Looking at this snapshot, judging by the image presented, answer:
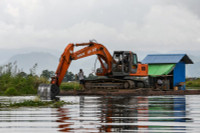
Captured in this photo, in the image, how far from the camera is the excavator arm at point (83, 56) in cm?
2984

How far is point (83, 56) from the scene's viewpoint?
31828 millimetres

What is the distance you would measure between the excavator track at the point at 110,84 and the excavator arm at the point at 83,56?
1098mm

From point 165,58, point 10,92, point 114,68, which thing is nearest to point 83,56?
point 114,68

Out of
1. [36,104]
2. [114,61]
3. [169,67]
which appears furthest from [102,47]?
[36,104]

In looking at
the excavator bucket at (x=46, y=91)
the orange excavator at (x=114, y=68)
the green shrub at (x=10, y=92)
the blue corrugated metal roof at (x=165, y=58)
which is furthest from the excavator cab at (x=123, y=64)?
the blue corrugated metal roof at (x=165, y=58)

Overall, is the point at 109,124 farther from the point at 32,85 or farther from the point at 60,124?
the point at 32,85

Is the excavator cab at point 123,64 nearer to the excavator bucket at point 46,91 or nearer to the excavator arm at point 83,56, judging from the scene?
the excavator arm at point 83,56

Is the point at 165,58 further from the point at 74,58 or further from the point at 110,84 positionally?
the point at 74,58

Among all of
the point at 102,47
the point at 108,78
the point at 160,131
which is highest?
the point at 102,47

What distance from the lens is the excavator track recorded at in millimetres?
32719

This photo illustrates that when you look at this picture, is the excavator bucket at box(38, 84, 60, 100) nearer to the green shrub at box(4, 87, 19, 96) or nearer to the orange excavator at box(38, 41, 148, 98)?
the orange excavator at box(38, 41, 148, 98)

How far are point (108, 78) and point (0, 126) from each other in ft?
81.0

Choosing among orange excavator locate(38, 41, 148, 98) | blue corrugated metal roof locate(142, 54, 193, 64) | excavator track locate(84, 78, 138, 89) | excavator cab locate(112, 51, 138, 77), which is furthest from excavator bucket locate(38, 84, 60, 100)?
blue corrugated metal roof locate(142, 54, 193, 64)

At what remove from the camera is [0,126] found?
30.3ft
